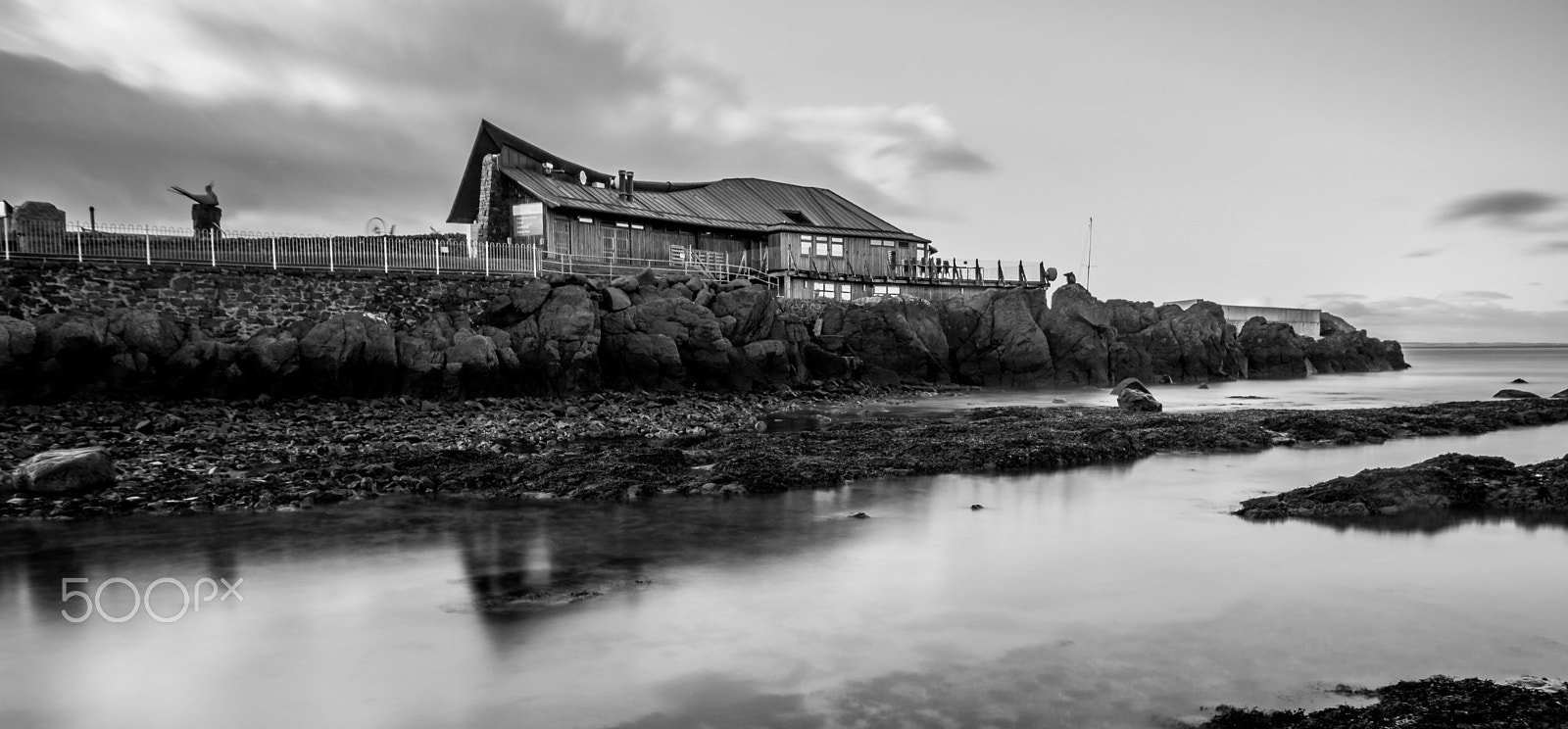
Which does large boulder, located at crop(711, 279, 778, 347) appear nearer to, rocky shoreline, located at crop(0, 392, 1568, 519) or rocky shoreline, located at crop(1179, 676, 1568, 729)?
rocky shoreline, located at crop(0, 392, 1568, 519)

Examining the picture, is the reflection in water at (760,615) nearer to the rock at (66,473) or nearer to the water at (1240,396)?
the rock at (66,473)

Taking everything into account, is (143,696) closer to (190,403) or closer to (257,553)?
(257,553)

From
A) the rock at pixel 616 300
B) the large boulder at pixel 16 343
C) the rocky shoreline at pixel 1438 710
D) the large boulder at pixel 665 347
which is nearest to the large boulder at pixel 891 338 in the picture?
the large boulder at pixel 665 347

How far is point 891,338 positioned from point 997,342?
728 cm

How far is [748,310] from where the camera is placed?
38.9 m

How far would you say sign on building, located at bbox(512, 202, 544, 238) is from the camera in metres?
43.5

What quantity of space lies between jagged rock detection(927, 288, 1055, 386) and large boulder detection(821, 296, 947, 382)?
69.7 inches

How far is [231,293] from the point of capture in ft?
103

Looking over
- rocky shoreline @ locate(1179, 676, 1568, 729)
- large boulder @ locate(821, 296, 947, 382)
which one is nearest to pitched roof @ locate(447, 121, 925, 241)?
large boulder @ locate(821, 296, 947, 382)

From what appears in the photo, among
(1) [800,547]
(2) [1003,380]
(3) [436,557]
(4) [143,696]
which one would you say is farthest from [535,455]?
(2) [1003,380]

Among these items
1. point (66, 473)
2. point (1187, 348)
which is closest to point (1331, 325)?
point (1187, 348)

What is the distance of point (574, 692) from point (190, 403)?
80.7 feet

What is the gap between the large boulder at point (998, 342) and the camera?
47625 millimetres

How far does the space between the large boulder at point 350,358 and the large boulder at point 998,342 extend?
29145 millimetres
